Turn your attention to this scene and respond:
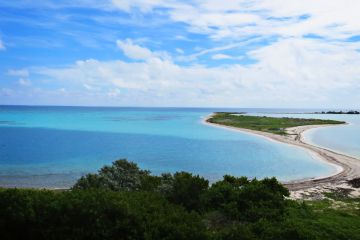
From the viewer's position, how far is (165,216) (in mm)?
10547

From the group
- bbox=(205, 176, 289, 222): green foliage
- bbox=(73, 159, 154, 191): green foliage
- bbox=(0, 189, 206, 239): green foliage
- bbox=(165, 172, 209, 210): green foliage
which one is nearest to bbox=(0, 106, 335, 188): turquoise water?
bbox=(73, 159, 154, 191): green foliage

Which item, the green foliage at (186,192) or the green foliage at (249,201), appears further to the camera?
the green foliage at (186,192)

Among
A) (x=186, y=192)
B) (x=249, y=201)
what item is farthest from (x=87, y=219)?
(x=249, y=201)

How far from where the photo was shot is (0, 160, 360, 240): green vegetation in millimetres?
10055

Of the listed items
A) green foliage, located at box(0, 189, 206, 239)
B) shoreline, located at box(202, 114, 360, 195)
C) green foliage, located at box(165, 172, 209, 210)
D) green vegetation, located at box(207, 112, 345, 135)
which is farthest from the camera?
green vegetation, located at box(207, 112, 345, 135)

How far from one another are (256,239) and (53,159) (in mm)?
38001

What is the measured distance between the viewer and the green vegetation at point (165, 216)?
10055mm

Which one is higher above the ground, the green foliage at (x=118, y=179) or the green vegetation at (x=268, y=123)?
the green foliage at (x=118, y=179)

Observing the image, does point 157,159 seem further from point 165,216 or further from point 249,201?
point 165,216

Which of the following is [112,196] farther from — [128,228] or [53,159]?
[53,159]

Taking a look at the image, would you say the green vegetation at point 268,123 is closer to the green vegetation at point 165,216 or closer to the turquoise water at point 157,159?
the turquoise water at point 157,159

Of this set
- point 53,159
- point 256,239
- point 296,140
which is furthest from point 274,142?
point 256,239

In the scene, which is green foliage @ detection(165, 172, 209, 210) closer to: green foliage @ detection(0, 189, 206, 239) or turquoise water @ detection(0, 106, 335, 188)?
green foliage @ detection(0, 189, 206, 239)

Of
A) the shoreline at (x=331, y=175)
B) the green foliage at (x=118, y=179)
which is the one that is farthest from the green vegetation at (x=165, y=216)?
the shoreline at (x=331, y=175)
